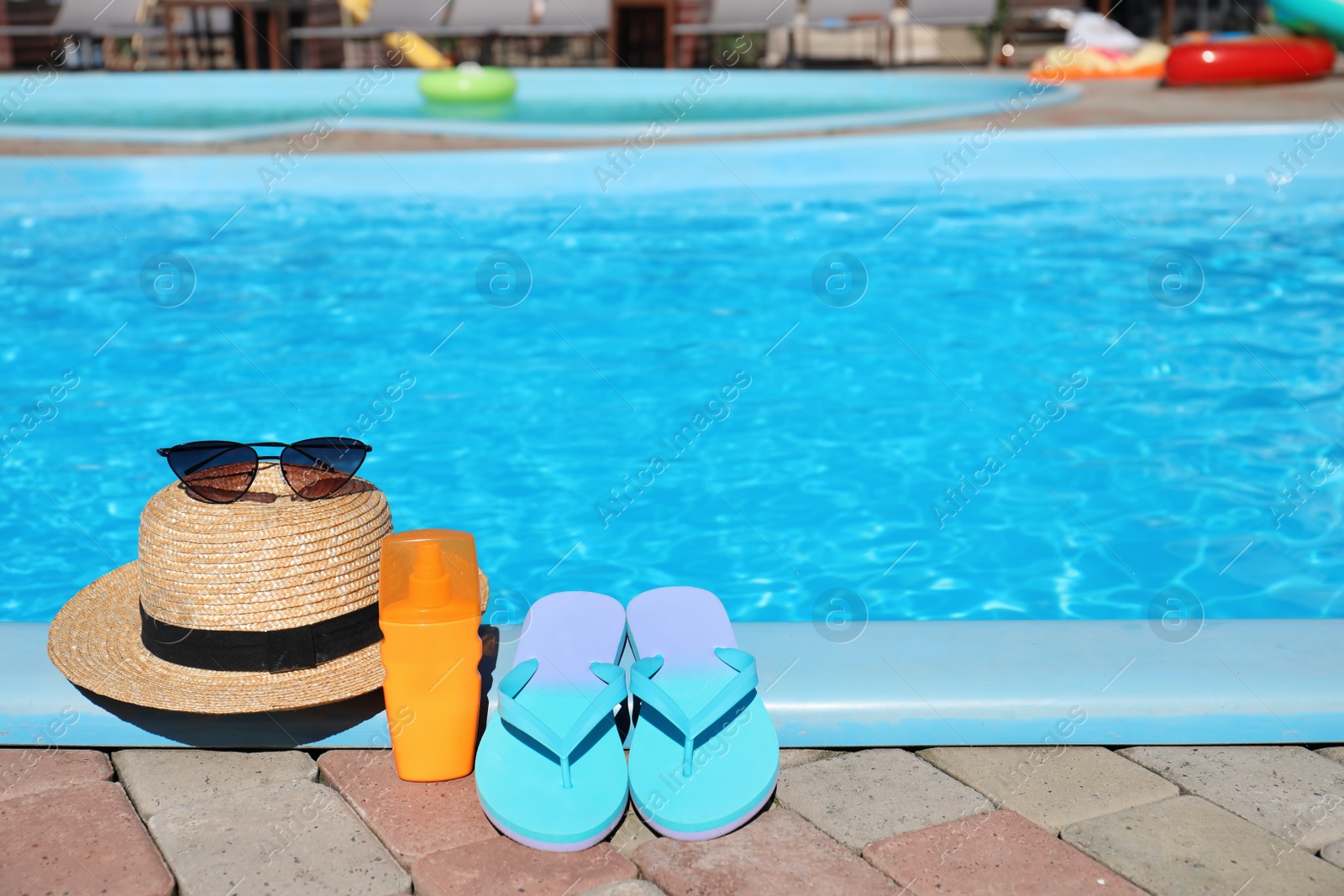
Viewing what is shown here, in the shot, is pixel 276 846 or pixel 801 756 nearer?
pixel 276 846

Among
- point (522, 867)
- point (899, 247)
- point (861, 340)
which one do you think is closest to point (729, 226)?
point (899, 247)

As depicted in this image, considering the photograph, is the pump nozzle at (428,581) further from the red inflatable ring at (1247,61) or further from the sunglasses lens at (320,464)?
the red inflatable ring at (1247,61)

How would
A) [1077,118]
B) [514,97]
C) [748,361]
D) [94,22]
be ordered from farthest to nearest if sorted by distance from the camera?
[94,22] < [514,97] < [1077,118] < [748,361]

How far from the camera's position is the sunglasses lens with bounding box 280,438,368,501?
70.7 inches

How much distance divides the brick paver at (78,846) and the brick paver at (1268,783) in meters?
1.41

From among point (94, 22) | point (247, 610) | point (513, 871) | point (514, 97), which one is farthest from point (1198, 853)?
point (94, 22)

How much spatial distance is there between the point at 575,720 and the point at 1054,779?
27.9 inches

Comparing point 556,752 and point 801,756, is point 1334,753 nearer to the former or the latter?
point 801,756

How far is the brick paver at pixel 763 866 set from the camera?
1.47 m

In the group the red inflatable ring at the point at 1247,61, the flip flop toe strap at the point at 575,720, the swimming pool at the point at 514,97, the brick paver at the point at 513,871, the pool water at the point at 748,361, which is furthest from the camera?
the swimming pool at the point at 514,97

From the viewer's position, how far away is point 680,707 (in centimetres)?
163

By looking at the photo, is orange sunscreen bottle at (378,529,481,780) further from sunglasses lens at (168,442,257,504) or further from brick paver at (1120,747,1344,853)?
brick paver at (1120,747,1344,853)

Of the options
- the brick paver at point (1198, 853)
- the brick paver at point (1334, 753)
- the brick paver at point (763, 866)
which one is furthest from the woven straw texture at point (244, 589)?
the brick paver at point (1334, 753)

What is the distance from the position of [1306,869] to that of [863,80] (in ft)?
34.4
